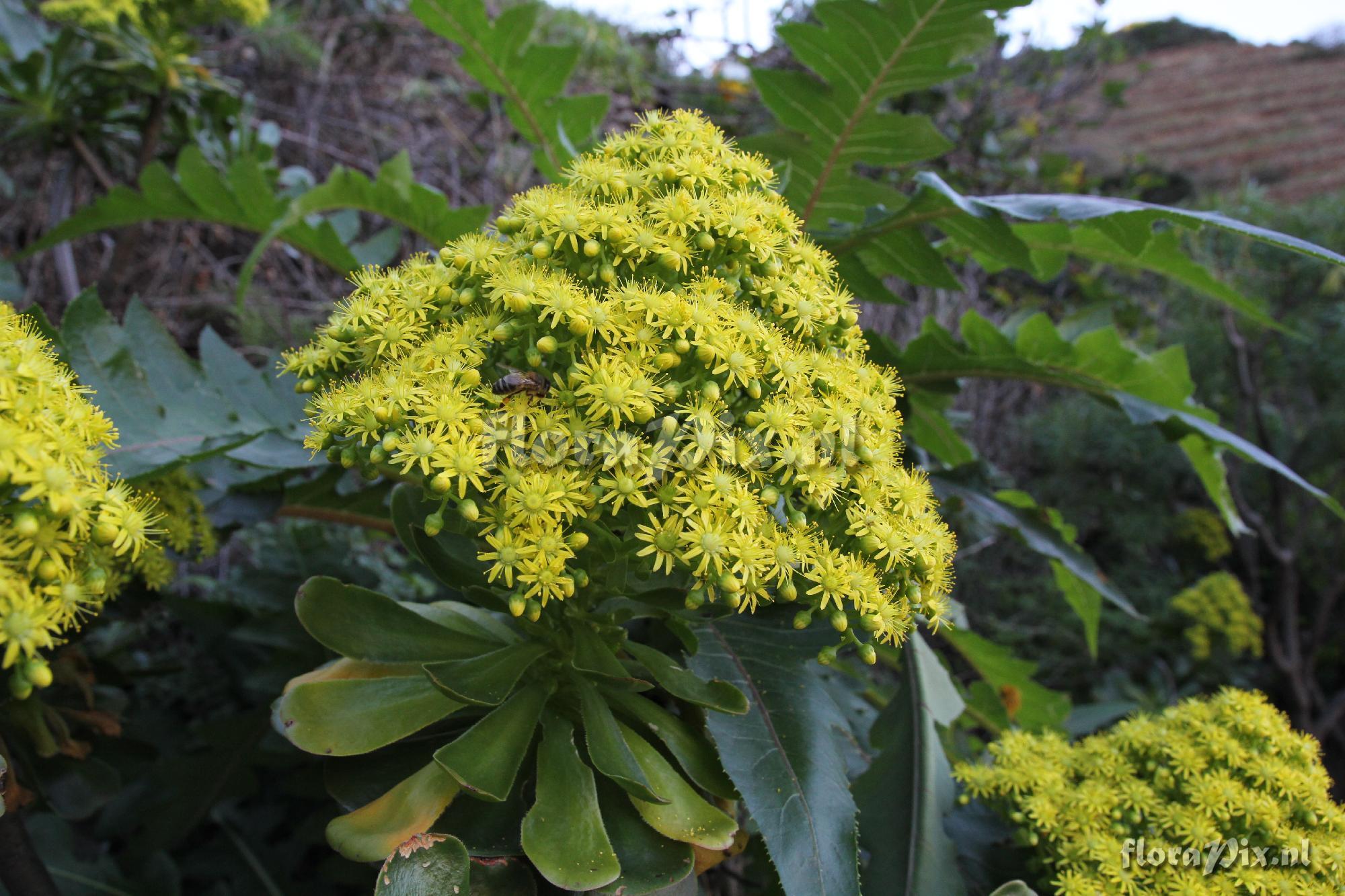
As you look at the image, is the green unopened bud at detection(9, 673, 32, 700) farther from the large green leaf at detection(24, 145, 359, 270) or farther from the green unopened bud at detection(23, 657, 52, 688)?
the large green leaf at detection(24, 145, 359, 270)

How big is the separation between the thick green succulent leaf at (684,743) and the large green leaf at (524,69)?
48.9 inches

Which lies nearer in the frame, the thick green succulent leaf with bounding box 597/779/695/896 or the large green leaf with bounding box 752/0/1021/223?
the thick green succulent leaf with bounding box 597/779/695/896

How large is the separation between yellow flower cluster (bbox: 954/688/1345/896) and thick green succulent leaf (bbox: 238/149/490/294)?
1.70m

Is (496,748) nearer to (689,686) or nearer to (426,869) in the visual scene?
(426,869)

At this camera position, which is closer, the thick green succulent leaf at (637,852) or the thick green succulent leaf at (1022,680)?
the thick green succulent leaf at (637,852)

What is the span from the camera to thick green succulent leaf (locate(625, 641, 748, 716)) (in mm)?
1191

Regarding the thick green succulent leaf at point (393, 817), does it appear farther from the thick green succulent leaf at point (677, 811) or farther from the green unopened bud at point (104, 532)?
the green unopened bud at point (104, 532)

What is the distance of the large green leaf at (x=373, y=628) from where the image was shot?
1246 mm

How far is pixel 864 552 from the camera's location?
3.72 ft

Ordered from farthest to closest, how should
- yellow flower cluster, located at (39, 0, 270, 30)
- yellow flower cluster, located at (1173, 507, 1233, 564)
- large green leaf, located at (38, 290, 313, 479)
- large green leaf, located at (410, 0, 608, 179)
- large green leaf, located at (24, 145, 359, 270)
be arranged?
yellow flower cluster, located at (1173, 507, 1233, 564) < yellow flower cluster, located at (39, 0, 270, 30) < large green leaf, located at (24, 145, 359, 270) < large green leaf, located at (410, 0, 608, 179) < large green leaf, located at (38, 290, 313, 479)

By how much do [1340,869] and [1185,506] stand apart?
3.71m

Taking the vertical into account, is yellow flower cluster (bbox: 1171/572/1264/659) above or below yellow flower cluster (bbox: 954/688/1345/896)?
below

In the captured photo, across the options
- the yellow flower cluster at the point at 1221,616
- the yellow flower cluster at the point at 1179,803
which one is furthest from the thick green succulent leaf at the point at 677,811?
the yellow flower cluster at the point at 1221,616

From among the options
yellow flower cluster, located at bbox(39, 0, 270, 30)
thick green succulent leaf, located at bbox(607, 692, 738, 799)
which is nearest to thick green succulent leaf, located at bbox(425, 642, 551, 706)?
thick green succulent leaf, located at bbox(607, 692, 738, 799)
